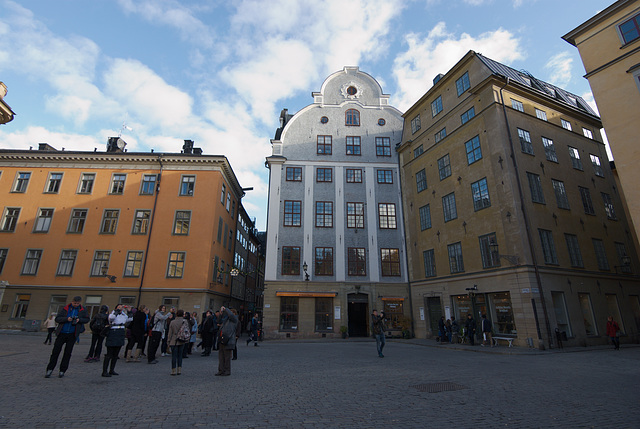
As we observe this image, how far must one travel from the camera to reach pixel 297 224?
1127 inches

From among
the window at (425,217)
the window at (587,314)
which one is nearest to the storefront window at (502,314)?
the window at (587,314)

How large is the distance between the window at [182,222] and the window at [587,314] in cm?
2837

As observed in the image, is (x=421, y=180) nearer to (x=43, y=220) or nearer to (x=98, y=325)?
(x=98, y=325)

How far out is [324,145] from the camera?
102 ft

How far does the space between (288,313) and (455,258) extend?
13.5 meters

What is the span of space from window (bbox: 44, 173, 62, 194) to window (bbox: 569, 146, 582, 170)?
136 ft

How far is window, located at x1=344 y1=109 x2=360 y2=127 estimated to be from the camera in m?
32.3

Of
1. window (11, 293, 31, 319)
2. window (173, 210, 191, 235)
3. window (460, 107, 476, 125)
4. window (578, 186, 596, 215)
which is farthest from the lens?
window (173, 210, 191, 235)

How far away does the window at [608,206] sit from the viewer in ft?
77.4

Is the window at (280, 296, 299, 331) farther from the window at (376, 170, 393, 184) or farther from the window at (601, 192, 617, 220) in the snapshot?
the window at (601, 192, 617, 220)

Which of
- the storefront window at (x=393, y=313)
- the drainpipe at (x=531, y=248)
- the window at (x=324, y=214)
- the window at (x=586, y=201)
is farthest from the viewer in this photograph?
the window at (x=324, y=214)

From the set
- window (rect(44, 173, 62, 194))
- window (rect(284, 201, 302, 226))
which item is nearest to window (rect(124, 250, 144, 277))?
window (rect(44, 173, 62, 194))

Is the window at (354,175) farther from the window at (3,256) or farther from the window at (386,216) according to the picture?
the window at (3,256)

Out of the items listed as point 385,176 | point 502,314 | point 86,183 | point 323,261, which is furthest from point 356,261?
point 86,183
